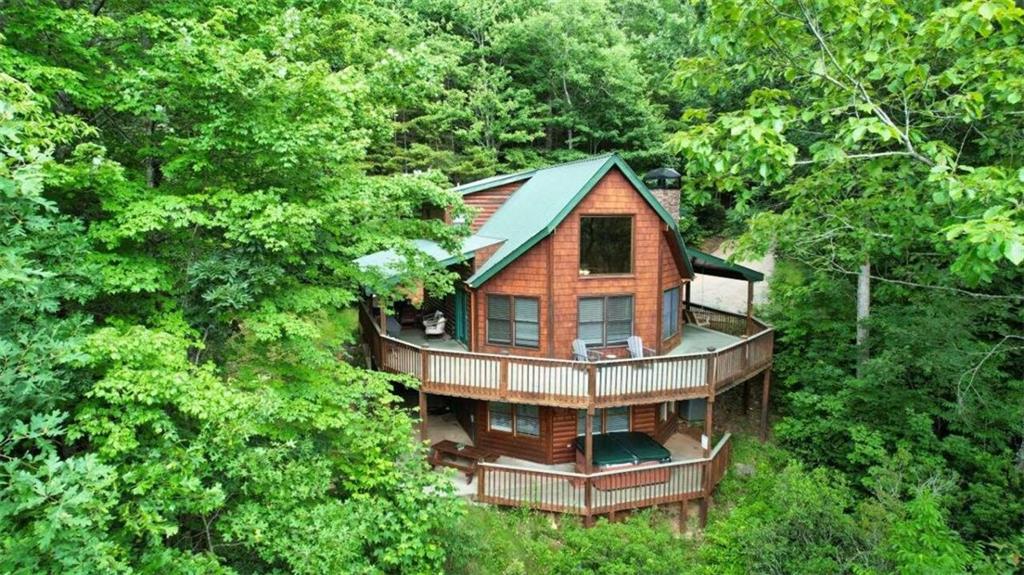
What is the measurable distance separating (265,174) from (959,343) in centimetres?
1273

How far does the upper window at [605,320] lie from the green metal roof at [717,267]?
2.49 metres

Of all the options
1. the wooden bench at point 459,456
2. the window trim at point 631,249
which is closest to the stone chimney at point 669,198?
the window trim at point 631,249

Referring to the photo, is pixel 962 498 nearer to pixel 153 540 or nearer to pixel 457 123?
pixel 153 540

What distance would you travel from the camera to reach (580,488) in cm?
1134

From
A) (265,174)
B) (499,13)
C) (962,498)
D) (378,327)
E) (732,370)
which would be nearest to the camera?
Result: (265,174)

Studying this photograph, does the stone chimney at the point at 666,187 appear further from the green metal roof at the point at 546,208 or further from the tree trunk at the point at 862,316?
the tree trunk at the point at 862,316

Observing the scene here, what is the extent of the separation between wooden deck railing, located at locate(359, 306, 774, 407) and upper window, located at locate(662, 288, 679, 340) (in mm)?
1891

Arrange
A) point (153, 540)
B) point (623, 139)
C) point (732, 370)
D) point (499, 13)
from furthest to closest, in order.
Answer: point (499, 13) → point (623, 139) → point (732, 370) → point (153, 540)

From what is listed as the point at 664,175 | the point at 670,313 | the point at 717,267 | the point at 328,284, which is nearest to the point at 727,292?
the point at 717,267

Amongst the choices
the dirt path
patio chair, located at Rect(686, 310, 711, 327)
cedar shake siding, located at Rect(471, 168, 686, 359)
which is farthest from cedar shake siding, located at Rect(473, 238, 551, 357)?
the dirt path

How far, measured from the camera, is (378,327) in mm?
14562

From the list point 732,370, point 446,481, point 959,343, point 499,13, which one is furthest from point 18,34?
point 499,13

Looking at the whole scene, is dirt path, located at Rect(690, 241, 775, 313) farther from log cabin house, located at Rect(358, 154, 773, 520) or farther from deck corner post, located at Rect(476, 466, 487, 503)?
deck corner post, located at Rect(476, 466, 487, 503)

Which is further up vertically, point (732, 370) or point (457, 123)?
point (457, 123)
